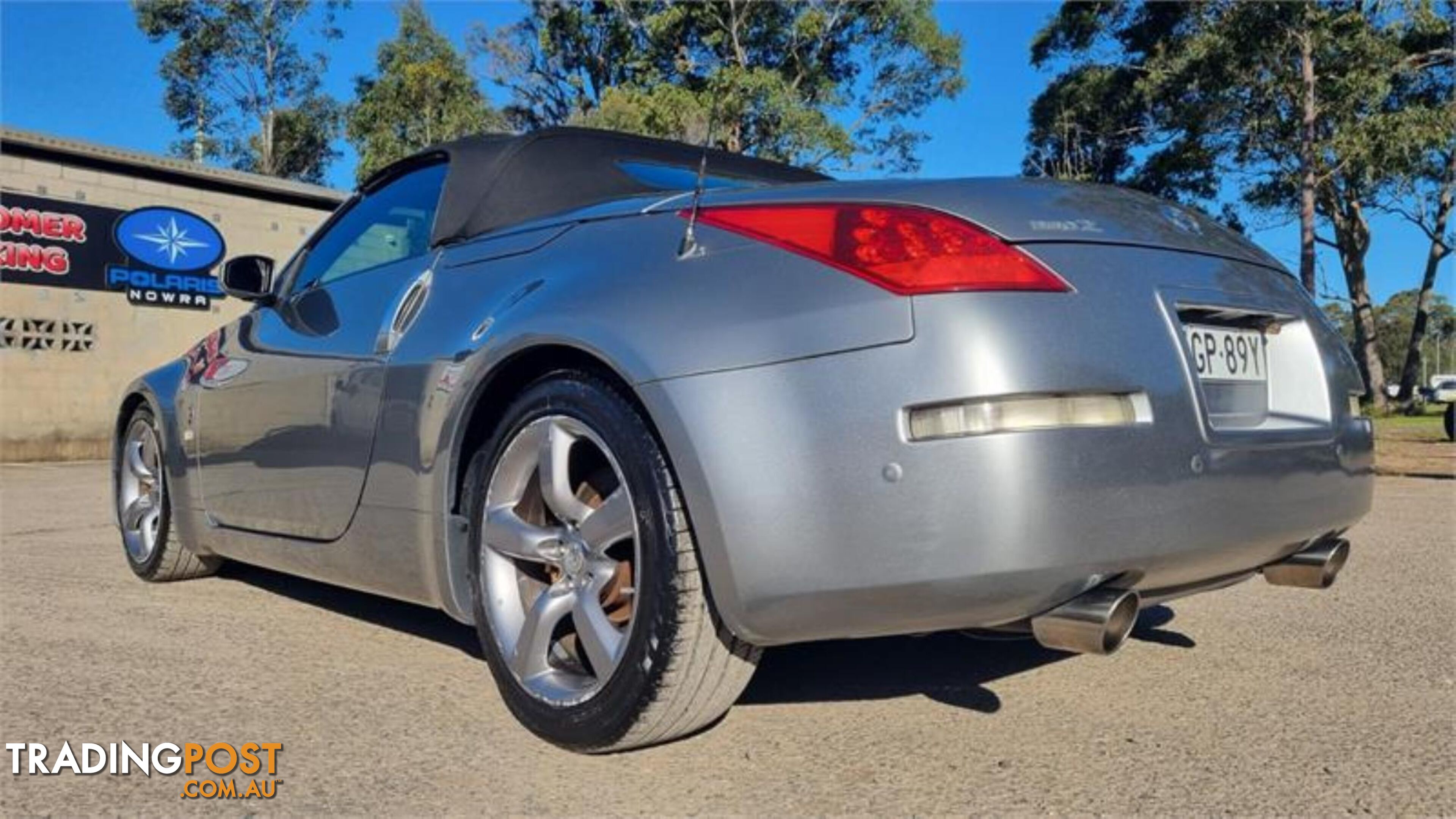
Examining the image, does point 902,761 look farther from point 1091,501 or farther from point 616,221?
point 616,221

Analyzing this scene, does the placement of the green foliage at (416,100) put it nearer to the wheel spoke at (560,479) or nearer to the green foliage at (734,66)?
the green foliage at (734,66)

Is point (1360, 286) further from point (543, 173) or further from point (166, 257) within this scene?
point (543, 173)

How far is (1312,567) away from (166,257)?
1641cm

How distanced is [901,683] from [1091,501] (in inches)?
40.8

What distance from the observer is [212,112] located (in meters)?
36.2

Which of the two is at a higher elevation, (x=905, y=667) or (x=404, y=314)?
(x=404, y=314)

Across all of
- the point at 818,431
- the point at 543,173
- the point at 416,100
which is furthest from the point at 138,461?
the point at 416,100

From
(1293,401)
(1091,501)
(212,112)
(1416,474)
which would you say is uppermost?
(212,112)

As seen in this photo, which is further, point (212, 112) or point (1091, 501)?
point (212, 112)

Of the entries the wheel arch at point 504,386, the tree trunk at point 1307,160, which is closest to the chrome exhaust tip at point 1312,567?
the wheel arch at point 504,386

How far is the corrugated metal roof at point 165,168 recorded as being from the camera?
14.0 metres

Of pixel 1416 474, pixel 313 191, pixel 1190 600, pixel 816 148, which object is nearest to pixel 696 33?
pixel 816 148

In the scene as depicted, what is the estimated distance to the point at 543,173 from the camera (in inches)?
123

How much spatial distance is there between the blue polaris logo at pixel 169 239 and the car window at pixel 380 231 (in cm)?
1348
